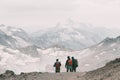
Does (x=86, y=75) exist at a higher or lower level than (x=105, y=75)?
higher

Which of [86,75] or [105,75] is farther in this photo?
[86,75]

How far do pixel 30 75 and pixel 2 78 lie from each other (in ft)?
15.1

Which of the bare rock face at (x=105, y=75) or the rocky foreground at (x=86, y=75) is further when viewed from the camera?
the rocky foreground at (x=86, y=75)

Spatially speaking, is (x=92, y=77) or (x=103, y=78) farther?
(x=92, y=77)

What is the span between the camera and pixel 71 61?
2190 inches

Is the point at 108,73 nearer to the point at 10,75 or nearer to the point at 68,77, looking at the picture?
the point at 68,77

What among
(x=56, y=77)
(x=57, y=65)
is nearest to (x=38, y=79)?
(x=56, y=77)

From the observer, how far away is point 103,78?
136 feet

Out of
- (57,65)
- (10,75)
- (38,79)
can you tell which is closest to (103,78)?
(38,79)

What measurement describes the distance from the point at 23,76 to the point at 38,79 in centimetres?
556

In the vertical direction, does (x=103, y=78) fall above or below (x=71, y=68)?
below

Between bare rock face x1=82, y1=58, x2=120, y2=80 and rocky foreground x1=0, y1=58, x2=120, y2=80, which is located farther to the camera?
rocky foreground x1=0, y1=58, x2=120, y2=80

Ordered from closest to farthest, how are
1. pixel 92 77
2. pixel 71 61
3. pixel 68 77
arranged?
pixel 92 77 → pixel 68 77 → pixel 71 61

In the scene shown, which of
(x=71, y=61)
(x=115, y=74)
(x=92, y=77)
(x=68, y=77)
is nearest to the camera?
(x=115, y=74)
